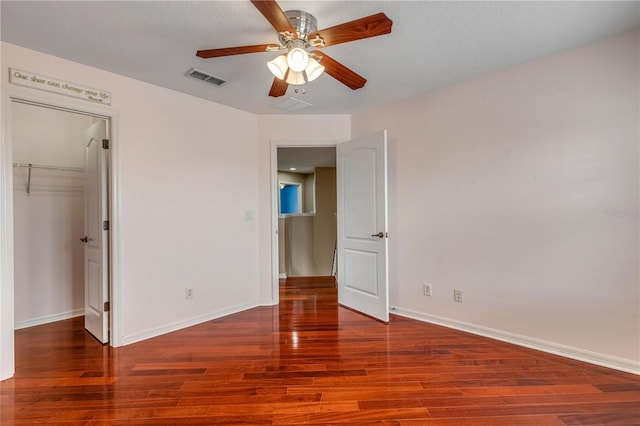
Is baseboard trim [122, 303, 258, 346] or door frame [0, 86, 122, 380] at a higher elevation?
door frame [0, 86, 122, 380]

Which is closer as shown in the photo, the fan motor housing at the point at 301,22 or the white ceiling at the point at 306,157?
the fan motor housing at the point at 301,22

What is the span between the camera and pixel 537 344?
2.35 metres

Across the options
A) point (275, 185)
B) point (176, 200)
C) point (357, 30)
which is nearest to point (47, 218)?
point (176, 200)

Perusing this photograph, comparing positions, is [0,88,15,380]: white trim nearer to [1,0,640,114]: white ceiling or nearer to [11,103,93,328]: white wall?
[1,0,640,114]: white ceiling

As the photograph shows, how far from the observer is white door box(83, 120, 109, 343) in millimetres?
2500

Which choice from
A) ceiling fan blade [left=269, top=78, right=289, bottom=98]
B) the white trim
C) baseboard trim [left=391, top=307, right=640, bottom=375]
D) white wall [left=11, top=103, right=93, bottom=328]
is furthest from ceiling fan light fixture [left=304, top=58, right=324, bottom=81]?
white wall [left=11, top=103, right=93, bottom=328]

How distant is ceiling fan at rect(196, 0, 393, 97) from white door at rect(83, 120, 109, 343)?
1.56 meters

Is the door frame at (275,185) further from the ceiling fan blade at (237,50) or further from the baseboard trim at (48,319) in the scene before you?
the baseboard trim at (48,319)

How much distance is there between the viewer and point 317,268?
5.55 metres

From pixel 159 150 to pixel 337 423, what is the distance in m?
2.67

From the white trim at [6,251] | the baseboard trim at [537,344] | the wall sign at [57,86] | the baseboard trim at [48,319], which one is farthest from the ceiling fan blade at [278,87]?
the baseboard trim at [48,319]

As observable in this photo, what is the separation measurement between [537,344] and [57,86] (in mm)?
4324

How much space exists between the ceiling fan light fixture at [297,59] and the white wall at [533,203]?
1.82m

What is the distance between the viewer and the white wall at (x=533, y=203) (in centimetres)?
204
